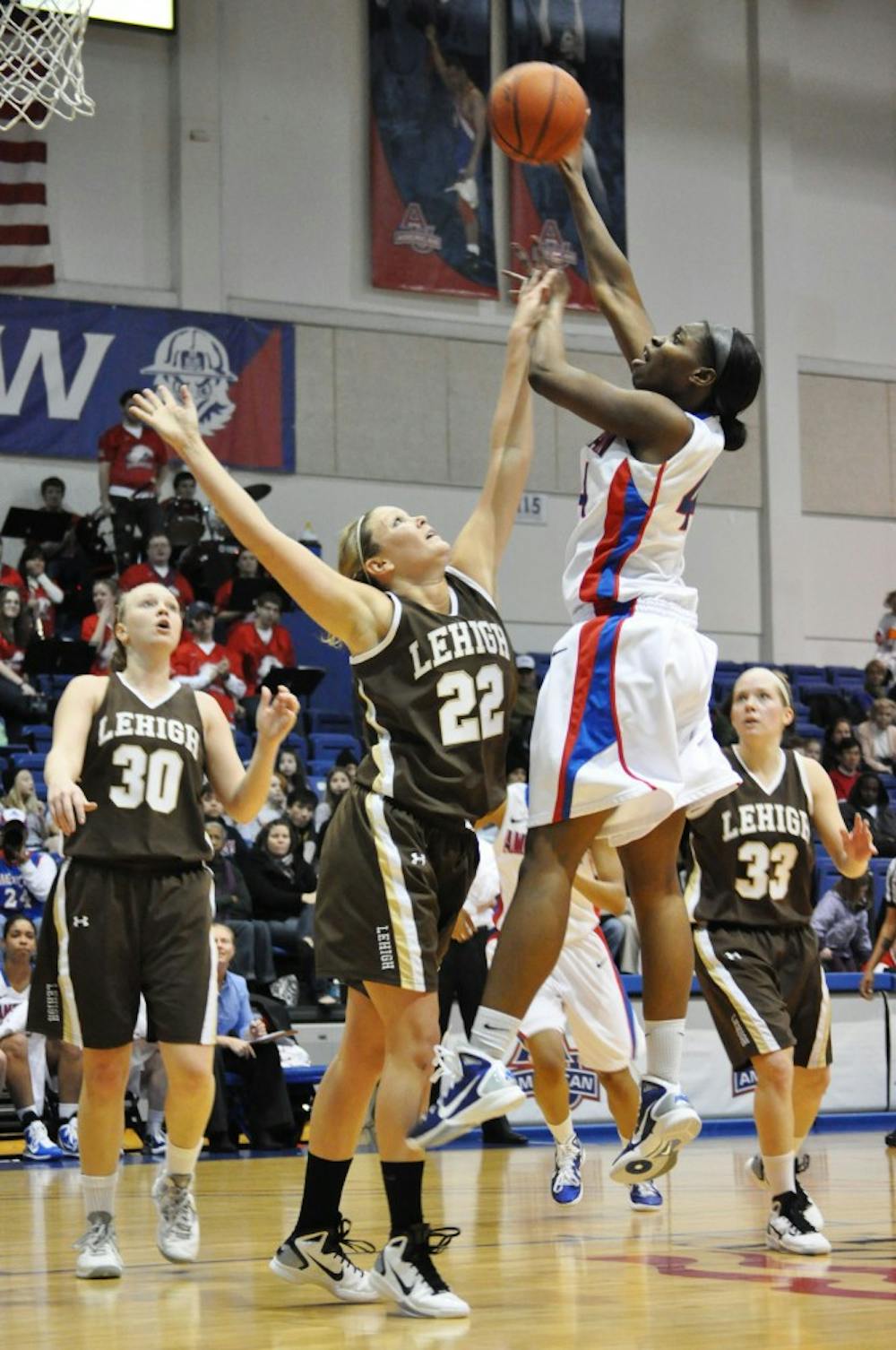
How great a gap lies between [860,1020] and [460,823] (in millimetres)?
7520

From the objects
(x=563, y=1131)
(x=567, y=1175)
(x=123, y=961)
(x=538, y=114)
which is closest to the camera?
(x=538, y=114)

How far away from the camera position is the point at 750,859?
20.6 ft

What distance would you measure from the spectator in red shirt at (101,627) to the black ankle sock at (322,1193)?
33.0ft

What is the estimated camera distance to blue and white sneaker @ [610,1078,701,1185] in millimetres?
4383

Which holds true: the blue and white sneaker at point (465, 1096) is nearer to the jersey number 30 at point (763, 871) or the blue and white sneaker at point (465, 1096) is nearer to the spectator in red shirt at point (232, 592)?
the jersey number 30 at point (763, 871)

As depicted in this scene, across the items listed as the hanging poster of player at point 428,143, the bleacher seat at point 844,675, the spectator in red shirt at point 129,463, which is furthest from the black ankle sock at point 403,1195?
the hanging poster of player at point 428,143

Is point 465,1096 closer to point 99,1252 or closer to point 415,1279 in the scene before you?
point 415,1279

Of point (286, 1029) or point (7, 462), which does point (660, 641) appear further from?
point (7, 462)

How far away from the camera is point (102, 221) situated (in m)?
17.5

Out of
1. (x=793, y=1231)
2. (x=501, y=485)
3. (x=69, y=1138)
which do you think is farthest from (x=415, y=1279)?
(x=69, y=1138)

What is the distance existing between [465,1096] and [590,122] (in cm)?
1639

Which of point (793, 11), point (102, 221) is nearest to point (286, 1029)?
point (102, 221)

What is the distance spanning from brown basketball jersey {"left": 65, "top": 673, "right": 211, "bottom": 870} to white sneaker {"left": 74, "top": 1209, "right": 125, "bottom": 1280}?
988 millimetres

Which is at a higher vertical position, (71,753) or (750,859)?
(71,753)
